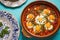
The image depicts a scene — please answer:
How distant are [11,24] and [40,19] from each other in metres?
0.17

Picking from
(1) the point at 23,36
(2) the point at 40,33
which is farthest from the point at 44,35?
(1) the point at 23,36

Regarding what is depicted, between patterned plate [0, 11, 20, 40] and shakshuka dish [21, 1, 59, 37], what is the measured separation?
0.21 ft

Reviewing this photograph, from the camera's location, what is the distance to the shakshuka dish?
0.99 m

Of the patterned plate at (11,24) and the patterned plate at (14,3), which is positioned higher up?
the patterned plate at (14,3)

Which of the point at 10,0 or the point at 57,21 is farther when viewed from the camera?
the point at 10,0

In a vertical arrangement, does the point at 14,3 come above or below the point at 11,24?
above

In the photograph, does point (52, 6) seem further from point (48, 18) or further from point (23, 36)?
point (23, 36)

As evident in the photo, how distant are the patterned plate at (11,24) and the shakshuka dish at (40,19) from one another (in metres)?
0.06

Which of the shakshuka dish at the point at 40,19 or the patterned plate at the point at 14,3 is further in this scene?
the patterned plate at the point at 14,3

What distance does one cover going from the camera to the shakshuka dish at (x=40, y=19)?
3.23 ft

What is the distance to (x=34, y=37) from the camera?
0.97 m

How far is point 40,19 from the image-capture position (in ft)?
3.31

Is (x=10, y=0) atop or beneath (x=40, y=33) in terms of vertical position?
atop

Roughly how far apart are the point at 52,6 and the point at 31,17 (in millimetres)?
128
